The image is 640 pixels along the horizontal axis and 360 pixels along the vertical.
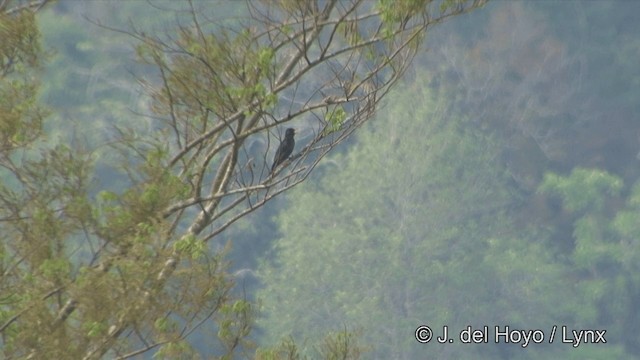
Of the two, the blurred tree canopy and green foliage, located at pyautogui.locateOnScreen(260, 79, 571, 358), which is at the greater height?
green foliage, located at pyautogui.locateOnScreen(260, 79, 571, 358)

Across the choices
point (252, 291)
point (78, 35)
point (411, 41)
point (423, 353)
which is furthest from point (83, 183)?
point (78, 35)

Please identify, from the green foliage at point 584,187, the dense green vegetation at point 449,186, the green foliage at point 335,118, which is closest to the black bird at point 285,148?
the green foliage at point 335,118

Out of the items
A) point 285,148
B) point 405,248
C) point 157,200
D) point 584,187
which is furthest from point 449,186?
point 157,200

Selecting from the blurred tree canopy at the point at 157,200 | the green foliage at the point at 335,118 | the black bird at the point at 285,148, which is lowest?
the blurred tree canopy at the point at 157,200

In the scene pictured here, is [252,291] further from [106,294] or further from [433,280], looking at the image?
[106,294]

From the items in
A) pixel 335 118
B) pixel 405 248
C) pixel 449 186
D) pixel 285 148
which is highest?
pixel 449 186

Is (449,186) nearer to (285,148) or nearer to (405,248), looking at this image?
(405,248)

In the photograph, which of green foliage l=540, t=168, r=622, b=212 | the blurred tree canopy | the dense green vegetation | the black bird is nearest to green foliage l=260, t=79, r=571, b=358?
the dense green vegetation

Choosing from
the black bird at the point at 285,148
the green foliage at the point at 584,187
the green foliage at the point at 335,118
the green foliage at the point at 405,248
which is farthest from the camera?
the green foliage at the point at 584,187

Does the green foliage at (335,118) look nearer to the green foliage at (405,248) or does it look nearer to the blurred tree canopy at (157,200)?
the blurred tree canopy at (157,200)

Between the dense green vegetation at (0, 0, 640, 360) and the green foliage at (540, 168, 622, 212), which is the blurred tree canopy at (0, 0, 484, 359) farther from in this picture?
the green foliage at (540, 168, 622, 212)

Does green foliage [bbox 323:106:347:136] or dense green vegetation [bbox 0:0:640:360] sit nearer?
green foliage [bbox 323:106:347:136]

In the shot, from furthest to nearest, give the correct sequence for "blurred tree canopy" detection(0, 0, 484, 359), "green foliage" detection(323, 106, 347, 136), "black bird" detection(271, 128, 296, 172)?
"black bird" detection(271, 128, 296, 172), "green foliage" detection(323, 106, 347, 136), "blurred tree canopy" detection(0, 0, 484, 359)

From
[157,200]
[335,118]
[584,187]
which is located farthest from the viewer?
[584,187]
